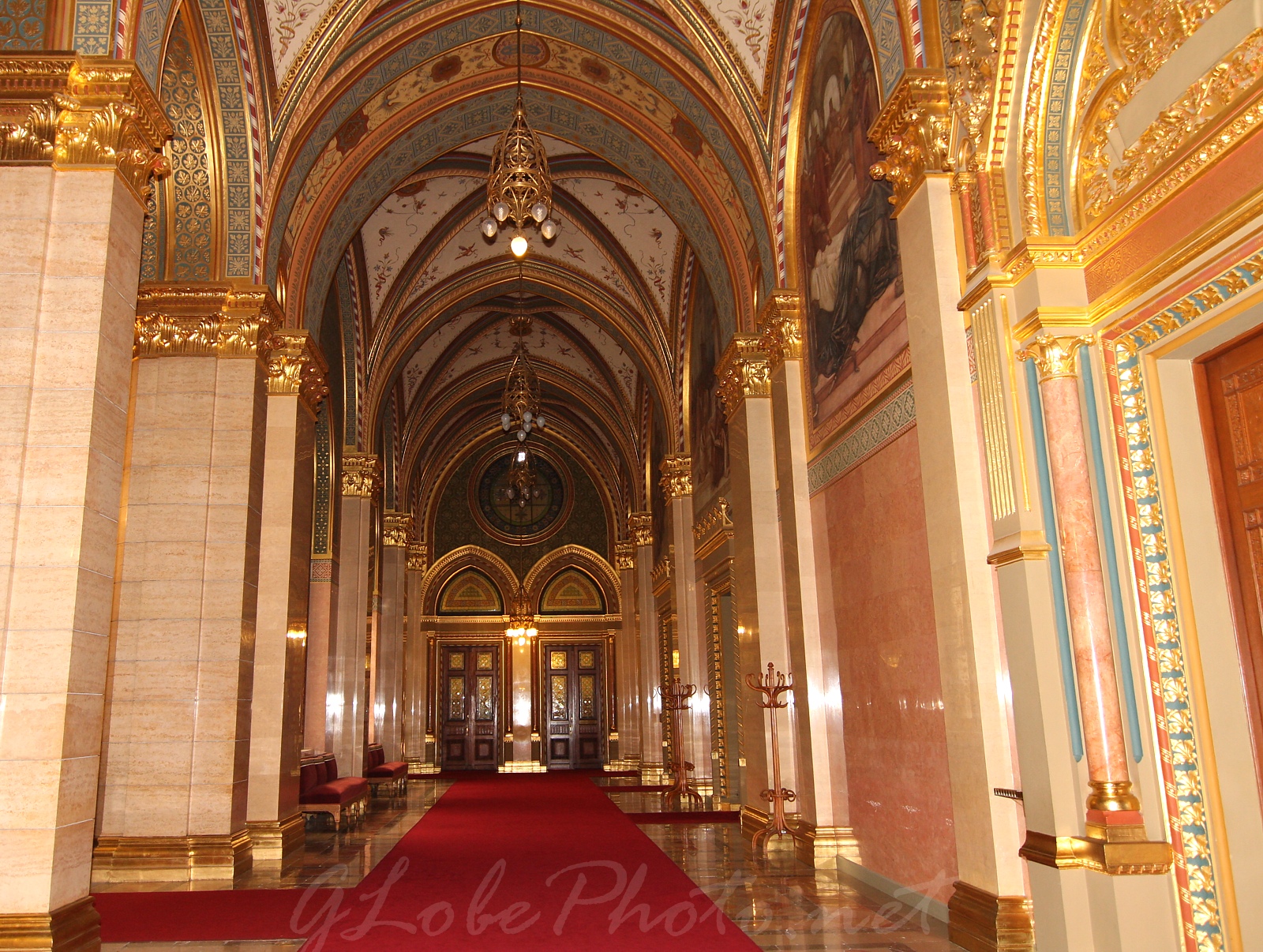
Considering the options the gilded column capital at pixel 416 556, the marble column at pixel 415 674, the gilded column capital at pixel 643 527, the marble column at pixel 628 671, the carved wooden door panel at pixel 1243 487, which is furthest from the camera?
the gilded column capital at pixel 416 556

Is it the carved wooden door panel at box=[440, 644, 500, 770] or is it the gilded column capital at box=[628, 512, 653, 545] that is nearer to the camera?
the gilded column capital at box=[628, 512, 653, 545]

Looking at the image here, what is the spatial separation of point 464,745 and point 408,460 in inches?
287

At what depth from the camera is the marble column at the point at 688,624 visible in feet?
48.3

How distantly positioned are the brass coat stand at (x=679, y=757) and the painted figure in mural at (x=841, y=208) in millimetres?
6644

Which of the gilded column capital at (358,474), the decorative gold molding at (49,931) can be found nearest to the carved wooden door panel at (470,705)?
the gilded column capital at (358,474)

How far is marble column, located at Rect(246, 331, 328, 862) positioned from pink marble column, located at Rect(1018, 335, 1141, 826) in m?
6.66

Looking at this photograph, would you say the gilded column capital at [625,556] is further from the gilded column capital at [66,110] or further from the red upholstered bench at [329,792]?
the gilded column capital at [66,110]

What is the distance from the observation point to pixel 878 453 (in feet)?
22.4

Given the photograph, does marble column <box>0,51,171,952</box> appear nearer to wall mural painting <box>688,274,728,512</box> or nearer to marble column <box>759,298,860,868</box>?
marble column <box>759,298,860,868</box>

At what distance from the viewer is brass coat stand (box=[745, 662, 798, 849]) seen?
8.56m

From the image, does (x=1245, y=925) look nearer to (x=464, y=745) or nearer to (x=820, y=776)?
(x=820, y=776)

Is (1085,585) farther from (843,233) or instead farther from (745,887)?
(843,233)

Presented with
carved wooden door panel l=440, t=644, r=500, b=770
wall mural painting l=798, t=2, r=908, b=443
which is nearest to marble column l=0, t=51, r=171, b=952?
wall mural painting l=798, t=2, r=908, b=443

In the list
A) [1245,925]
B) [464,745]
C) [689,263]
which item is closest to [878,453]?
[1245,925]
